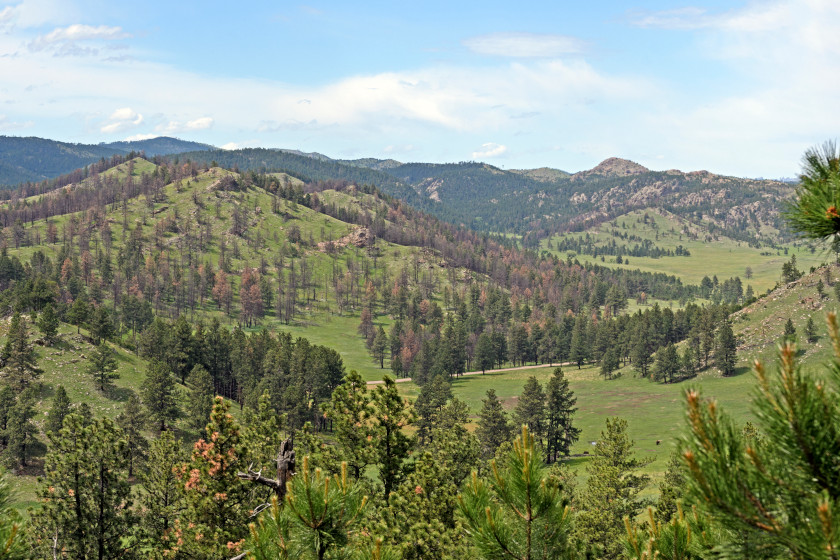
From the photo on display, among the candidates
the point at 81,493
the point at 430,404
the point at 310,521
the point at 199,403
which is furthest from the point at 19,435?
the point at 310,521

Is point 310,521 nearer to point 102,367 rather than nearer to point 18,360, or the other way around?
point 18,360

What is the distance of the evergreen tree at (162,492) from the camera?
32500 millimetres

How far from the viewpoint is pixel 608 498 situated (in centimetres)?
4281

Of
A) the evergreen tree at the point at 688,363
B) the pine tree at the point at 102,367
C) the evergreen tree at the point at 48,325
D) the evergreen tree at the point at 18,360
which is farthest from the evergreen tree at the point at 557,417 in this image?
the evergreen tree at the point at 48,325

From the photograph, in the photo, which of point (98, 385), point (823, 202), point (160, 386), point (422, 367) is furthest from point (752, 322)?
point (823, 202)

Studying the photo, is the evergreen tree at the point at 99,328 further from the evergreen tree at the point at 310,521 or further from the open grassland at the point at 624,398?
the evergreen tree at the point at 310,521

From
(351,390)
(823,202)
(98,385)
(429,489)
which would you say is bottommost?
(98,385)

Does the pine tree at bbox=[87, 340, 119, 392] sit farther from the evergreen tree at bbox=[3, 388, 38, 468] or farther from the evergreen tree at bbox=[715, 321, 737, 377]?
the evergreen tree at bbox=[715, 321, 737, 377]

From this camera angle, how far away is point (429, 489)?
85.1 ft

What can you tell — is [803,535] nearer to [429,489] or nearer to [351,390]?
[351,390]

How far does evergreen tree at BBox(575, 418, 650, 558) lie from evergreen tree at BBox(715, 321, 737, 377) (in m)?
104

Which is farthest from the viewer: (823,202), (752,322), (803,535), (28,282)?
(752,322)

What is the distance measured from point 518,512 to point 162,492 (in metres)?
31.6

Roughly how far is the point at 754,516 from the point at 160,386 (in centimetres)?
9298
